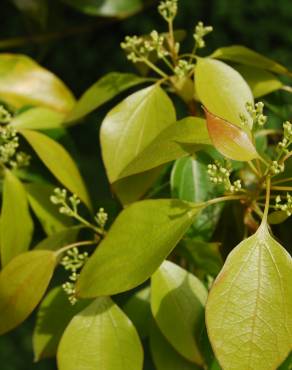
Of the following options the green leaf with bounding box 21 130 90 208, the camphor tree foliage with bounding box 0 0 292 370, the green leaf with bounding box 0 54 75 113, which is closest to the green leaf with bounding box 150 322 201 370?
the camphor tree foliage with bounding box 0 0 292 370

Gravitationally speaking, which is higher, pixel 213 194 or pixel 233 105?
pixel 233 105

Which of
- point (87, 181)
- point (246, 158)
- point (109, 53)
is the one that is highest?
point (246, 158)

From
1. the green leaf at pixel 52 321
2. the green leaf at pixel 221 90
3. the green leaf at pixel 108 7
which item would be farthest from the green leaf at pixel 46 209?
the green leaf at pixel 108 7

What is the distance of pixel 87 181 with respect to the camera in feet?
6.96

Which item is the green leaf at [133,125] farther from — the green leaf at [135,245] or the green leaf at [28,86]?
the green leaf at [28,86]

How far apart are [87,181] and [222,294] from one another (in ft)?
4.66

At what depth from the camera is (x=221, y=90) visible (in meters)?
0.91

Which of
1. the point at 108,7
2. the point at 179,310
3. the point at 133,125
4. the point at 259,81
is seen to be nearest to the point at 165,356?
the point at 179,310

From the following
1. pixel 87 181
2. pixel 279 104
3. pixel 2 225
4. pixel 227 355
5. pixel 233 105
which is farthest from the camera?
pixel 87 181

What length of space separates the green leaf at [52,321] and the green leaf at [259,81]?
0.40 meters

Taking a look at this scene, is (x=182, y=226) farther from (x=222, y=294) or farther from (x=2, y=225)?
(x=2, y=225)

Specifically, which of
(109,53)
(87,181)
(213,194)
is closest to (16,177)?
(213,194)

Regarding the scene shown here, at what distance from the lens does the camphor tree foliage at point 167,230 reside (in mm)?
739

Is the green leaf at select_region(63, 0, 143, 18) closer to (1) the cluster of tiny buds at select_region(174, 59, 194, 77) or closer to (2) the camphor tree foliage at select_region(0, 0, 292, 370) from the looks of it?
(2) the camphor tree foliage at select_region(0, 0, 292, 370)
